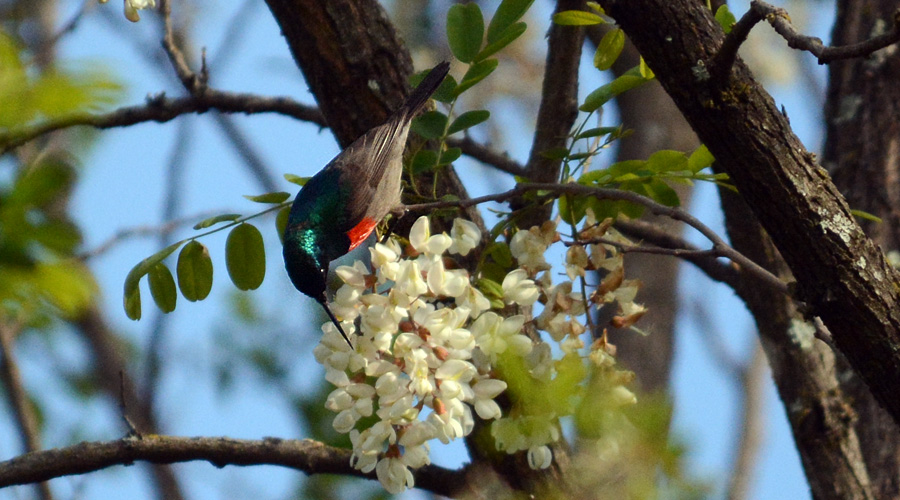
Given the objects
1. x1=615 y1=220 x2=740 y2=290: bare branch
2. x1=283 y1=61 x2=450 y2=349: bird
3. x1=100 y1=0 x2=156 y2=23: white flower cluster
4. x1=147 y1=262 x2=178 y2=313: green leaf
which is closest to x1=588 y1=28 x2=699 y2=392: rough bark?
x1=615 y1=220 x2=740 y2=290: bare branch

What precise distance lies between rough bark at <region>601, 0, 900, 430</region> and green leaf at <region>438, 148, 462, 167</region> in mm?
638

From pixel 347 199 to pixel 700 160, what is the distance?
56.2 inches

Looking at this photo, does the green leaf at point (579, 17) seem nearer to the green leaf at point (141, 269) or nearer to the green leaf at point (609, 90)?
the green leaf at point (609, 90)

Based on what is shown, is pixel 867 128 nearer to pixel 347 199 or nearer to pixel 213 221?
pixel 347 199

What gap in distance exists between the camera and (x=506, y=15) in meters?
2.51

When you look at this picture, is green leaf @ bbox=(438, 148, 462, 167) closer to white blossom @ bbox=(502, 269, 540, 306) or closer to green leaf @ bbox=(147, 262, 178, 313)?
white blossom @ bbox=(502, 269, 540, 306)

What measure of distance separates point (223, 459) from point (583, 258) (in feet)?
4.53

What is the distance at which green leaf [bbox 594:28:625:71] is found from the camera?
8.86ft

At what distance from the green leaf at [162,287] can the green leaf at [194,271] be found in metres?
0.05

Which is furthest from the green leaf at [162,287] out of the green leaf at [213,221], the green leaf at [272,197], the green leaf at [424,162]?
the green leaf at [424,162]

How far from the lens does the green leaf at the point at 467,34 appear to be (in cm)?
257

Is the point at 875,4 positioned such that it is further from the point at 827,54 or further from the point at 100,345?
the point at 100,345

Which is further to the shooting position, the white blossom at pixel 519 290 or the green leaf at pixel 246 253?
the green leaf at pixel 246 253

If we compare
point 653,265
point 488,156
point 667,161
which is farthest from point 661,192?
point 653,265
